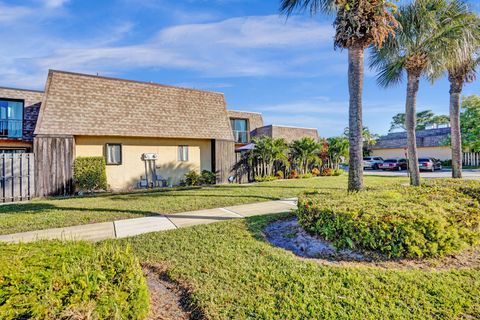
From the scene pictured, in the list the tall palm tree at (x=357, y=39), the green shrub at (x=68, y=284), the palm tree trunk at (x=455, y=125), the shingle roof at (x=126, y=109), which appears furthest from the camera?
the palm tree trunk at (x=455, y=125)

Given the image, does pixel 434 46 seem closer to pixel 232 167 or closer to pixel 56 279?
pixel 232 167

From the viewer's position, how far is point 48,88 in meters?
12.1

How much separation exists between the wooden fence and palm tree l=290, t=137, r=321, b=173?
25.6 m

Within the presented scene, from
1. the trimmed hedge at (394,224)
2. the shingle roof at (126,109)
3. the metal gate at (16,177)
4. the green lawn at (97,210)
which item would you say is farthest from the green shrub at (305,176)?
the metal gate at (16,177)

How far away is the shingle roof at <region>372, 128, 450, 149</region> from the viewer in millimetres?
31475

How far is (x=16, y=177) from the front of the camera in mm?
10531

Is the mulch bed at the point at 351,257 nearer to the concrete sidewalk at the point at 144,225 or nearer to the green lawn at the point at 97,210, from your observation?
the concrete sidewalk at the point at 144,225

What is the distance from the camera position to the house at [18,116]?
14156 mm

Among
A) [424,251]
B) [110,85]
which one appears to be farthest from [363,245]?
[110,85]

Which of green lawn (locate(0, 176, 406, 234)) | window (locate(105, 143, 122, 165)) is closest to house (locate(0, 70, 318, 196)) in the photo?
window (locate(105, 143, 122, 165))

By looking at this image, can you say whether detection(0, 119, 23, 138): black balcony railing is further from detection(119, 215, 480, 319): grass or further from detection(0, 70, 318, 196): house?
detection(119, 215, 480, 319): grass

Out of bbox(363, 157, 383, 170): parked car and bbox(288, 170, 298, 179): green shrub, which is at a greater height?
bbox(363, 157, 383, 170): parked car

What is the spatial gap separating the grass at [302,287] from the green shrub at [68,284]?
834 millimetres

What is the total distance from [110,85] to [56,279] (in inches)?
543
